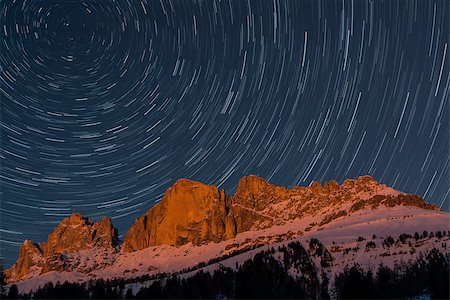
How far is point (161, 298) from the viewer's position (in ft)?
521

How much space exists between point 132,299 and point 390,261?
378 ft

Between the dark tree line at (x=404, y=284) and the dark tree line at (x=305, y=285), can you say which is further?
the dark tree line at (x=305, y=285)

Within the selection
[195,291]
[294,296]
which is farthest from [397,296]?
[195,291]

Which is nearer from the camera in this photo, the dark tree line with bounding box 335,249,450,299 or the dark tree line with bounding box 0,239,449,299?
the dark tree line with bounding box 335,249,450,299

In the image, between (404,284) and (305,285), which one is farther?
(305,285)

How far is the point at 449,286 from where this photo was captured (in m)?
111

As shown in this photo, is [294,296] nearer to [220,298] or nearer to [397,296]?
[220,298]

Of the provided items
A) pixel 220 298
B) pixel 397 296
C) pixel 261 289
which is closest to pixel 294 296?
pixel 261 289

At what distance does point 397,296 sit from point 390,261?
7402 centimetres

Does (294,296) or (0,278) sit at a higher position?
(0,278)

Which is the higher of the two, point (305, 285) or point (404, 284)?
point (305, 285)

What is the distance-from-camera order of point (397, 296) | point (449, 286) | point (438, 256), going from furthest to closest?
point (438, 256) < point (397, 296) < point (449, 286)

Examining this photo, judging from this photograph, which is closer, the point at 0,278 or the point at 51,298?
the point at 0,278

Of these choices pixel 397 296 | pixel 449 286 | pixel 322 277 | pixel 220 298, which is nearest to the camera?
pixel 449 286
